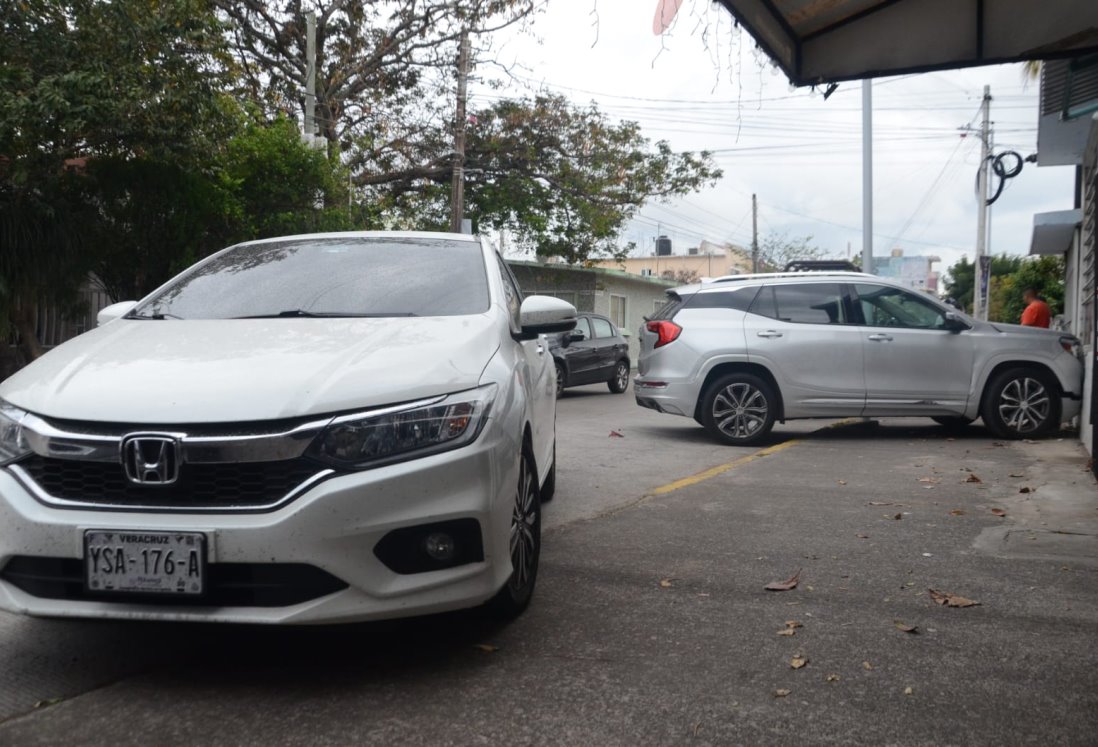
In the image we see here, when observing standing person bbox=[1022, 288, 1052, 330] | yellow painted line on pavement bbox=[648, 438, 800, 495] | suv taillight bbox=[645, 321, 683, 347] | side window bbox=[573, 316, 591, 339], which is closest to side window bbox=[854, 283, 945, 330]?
yellow painted line on pavement bbox=[648, 438, 800, 495]

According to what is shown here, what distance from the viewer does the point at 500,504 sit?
137 inches

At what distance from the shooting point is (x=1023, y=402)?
1055 cm

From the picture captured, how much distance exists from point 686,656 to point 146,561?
1871mm

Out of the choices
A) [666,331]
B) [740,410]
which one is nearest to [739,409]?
[740,410]

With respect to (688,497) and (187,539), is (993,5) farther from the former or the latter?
(187,539)

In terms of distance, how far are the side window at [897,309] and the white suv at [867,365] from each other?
0.03 feet

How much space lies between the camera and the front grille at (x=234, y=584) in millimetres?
3168

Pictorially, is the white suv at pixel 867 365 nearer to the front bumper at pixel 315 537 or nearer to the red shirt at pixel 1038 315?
the red shirt at pixel 1038 315

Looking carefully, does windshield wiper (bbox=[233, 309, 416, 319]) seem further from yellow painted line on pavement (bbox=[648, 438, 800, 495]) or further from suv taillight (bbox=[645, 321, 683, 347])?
suv taillight (bbox=[645, 321, 683, 347])

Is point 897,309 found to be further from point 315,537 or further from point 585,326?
point 585,326

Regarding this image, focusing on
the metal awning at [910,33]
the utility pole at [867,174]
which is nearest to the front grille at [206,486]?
the metal awning at [910,33]

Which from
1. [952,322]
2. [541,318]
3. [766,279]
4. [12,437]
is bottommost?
[12,437]

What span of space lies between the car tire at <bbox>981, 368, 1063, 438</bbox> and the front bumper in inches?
342

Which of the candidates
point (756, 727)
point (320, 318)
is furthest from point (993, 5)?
point (756, 727)
